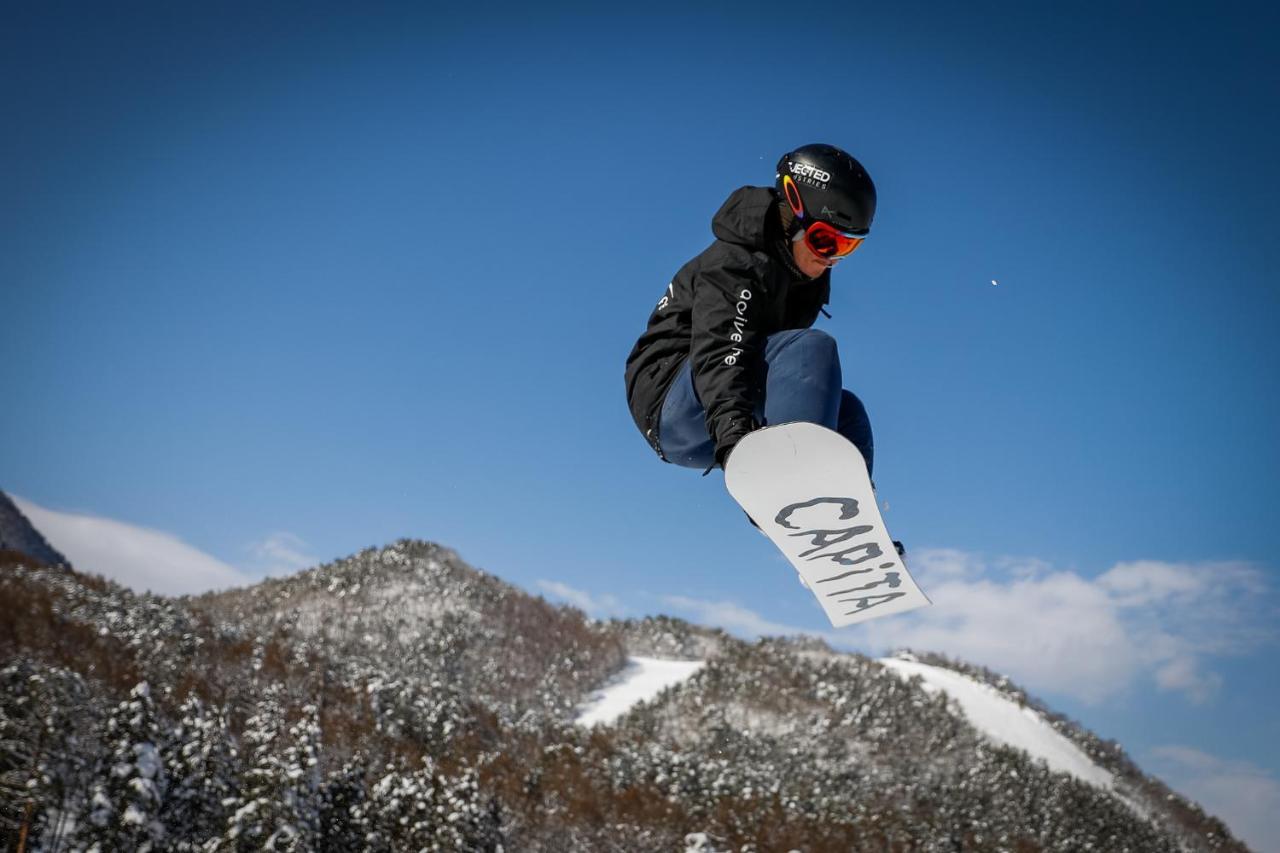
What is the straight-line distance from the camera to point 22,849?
20.6 metres

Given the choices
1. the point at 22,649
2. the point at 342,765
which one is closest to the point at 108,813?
the point at 342,765

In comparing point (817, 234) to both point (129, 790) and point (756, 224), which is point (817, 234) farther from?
point (129, 790)

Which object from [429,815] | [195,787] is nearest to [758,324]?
[195,787]

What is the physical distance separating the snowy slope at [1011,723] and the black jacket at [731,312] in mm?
42812

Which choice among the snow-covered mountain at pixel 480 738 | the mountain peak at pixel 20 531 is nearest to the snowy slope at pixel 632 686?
the snow-covered mountain at pixel 480 738

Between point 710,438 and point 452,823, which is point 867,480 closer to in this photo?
point 710,438

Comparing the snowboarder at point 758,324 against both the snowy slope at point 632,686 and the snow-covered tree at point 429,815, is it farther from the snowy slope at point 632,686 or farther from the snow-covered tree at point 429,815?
the snowy slope at point 632,686

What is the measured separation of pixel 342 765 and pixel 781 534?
26678mm

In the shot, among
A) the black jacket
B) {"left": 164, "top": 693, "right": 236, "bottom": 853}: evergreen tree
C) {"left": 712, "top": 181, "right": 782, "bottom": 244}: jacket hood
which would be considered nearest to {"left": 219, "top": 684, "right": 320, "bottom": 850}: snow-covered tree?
{"left": 164, "top": 693, "right": 236, "bottom": 853}: evergreen tree

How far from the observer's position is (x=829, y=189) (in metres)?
3.31

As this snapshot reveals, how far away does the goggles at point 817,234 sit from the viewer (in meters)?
3.36

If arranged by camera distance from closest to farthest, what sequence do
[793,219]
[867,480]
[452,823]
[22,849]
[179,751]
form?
[867,480] < [793,219] < [22,849] < [179,751] < [452,823]

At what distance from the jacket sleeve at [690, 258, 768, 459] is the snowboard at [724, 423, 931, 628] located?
0.48 ft

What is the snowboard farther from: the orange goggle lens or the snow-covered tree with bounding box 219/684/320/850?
the snow-covered tree with bounding box 219/684/320/850
